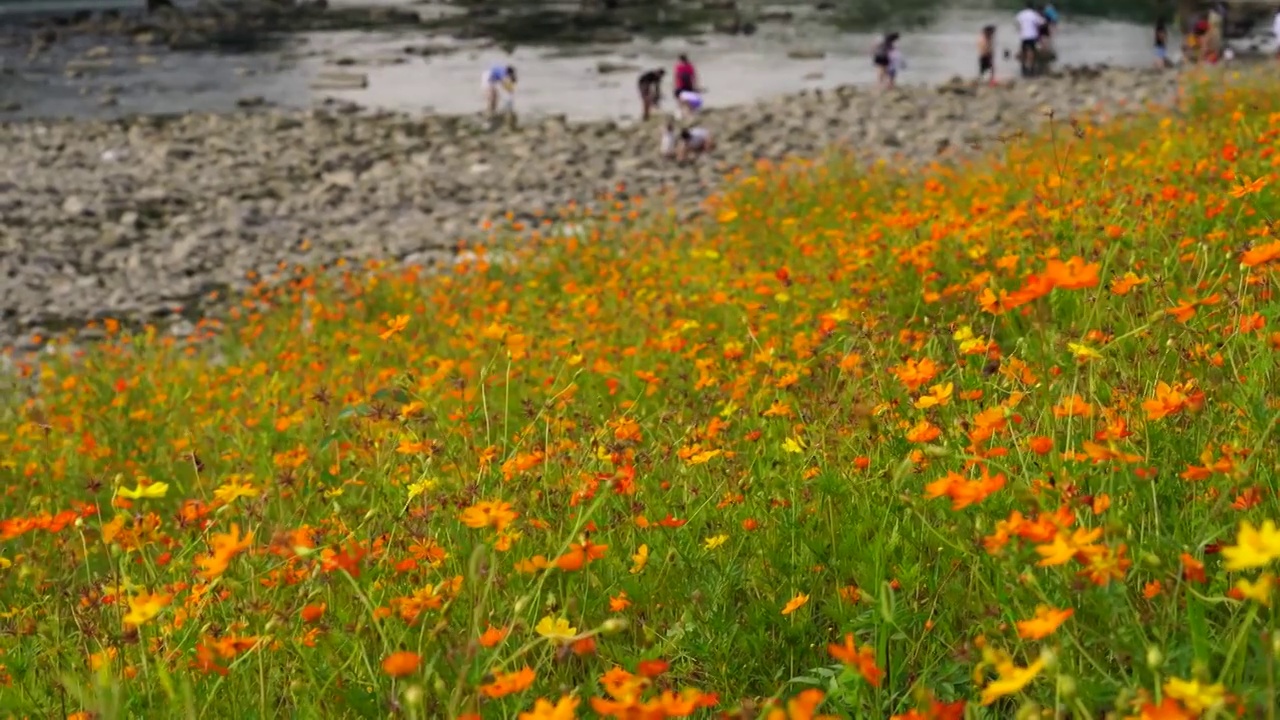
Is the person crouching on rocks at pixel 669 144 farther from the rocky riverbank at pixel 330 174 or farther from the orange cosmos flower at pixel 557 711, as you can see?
the orange cosmos flower at pixel 557 711

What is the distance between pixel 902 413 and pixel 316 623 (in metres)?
1.52

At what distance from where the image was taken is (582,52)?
32.4m

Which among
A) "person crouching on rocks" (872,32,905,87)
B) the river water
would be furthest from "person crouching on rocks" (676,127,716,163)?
"person crouching on rocks" (872,32,905,87)

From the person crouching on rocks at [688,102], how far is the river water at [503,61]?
66.7 inches

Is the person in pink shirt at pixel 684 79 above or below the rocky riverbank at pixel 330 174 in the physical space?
above

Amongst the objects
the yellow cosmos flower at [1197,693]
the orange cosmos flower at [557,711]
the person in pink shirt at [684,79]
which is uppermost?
the person in pink shirt at [684,79]

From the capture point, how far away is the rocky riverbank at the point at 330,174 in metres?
12.9

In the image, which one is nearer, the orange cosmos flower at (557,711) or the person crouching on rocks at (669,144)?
the orange cosmos flower at (557,711)

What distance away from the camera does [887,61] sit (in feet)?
76.5

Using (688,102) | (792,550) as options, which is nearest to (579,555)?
(792,550)

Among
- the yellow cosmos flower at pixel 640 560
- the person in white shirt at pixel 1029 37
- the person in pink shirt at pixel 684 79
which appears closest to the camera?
the yellow cosmos flower at pixel 640 560

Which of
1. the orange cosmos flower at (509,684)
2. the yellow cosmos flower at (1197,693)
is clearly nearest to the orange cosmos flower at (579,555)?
the orange cosmos flower at (509,684)

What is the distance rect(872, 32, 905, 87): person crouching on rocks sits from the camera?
23.2 meters

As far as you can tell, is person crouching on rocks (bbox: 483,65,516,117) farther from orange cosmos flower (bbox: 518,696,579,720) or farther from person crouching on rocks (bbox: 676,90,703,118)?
orange cosmos flower (bbox: 518,696,579,720)
